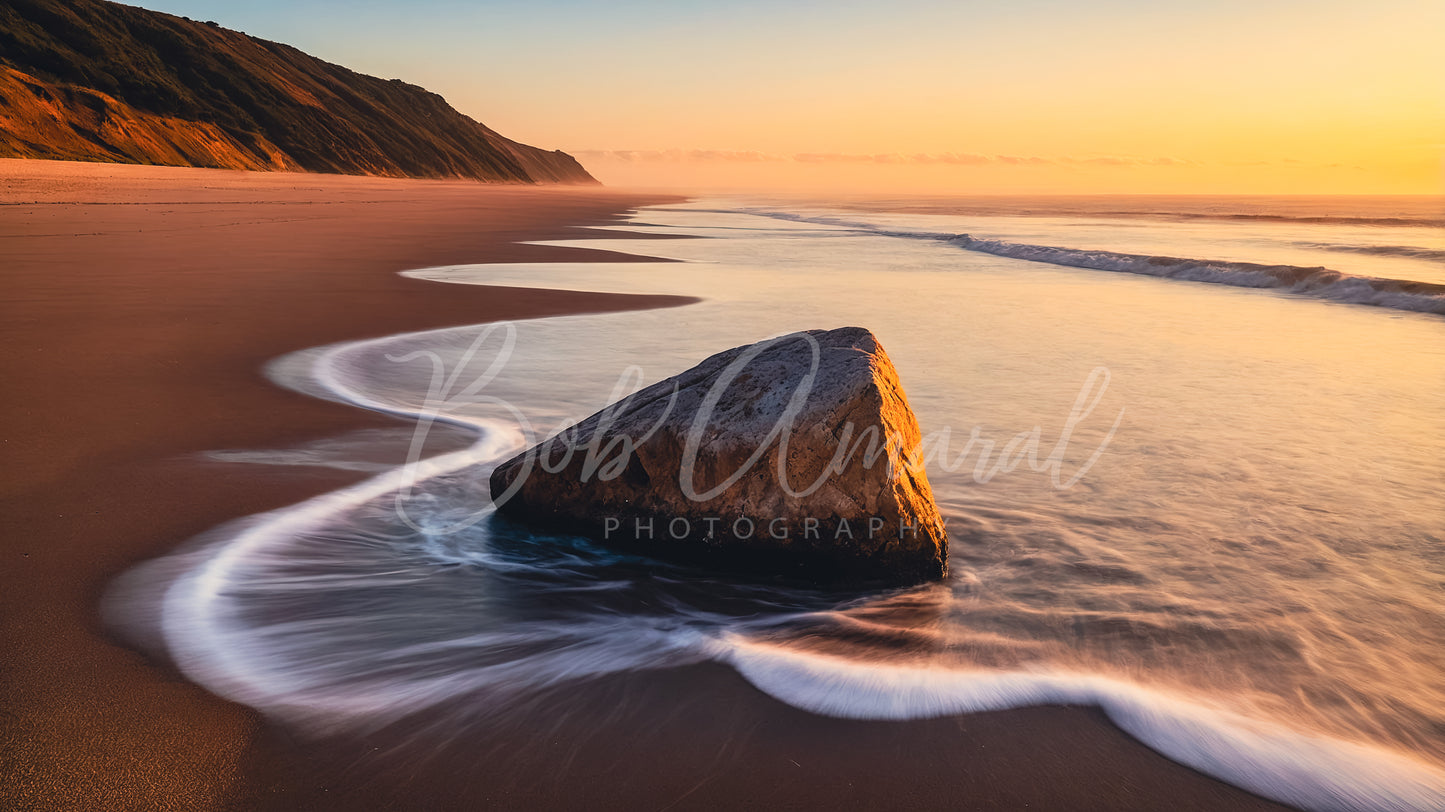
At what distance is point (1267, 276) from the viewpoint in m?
15.6

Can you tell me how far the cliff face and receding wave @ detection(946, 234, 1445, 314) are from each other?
50.9 meters

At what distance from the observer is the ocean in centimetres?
251

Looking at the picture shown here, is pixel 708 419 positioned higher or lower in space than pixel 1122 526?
higher

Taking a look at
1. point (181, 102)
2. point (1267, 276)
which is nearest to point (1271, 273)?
point (1267, 276)

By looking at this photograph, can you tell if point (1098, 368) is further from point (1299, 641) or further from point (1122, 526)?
point (1299, 641)

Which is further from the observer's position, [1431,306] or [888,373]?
[1431,306]

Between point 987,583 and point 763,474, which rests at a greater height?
point 763,474

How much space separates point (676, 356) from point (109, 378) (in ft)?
12.9

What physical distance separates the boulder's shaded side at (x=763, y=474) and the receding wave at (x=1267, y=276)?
12.3m

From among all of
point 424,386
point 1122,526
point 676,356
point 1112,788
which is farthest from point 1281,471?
point 424,386

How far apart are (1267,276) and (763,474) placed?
15376 mm

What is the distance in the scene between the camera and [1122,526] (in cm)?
392

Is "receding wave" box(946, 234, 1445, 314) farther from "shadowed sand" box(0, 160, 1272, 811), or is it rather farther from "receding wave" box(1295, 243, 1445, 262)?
"shadowed sand" box(0, 160, 1272, 811)

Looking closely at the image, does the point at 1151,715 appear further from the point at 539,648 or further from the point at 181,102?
the point at 181,102
